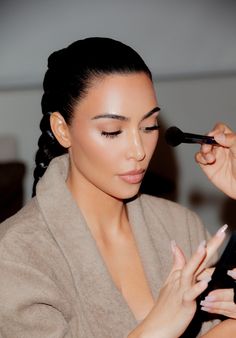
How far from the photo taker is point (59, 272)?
964 mm

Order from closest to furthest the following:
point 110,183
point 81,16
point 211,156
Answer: point 110,183 < point 211,156 < point 81,16

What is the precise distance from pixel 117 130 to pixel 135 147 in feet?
0.13

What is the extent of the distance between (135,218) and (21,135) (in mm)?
758

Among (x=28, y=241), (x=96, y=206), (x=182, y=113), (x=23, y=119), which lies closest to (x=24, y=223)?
(x=28, y=241)

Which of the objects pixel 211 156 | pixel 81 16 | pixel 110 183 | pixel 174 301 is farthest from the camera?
pixel 81 16

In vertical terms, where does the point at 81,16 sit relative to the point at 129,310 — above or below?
above

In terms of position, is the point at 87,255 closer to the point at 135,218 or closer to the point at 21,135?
the point at 135,218

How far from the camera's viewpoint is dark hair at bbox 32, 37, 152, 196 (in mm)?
975

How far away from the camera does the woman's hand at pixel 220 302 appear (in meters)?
0.91

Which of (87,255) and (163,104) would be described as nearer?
(87,255)

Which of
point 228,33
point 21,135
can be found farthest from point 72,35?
point 228,33

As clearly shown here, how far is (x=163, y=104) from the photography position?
1.81 meters

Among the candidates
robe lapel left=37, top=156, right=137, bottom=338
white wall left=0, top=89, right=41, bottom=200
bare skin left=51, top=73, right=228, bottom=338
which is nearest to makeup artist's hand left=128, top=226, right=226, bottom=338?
bare skin left=51, top=73, right=228, bottom=338

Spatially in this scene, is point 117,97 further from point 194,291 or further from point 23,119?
point 23,119
